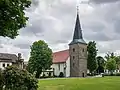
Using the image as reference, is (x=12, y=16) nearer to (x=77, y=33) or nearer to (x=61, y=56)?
(x=77, y=33)

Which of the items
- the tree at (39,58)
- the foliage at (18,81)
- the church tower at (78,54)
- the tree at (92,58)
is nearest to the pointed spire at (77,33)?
the church tower at (78,54)

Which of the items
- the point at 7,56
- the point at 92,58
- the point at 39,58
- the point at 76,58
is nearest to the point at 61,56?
the point at 76,58

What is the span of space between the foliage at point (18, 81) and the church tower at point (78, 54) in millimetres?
65601

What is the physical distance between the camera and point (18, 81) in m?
19.6

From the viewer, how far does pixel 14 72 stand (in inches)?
783

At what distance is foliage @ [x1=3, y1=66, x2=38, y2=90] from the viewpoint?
64.2ft

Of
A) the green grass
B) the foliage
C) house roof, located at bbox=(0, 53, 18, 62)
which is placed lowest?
the green grass

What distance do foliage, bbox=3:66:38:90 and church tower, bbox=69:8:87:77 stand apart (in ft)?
215

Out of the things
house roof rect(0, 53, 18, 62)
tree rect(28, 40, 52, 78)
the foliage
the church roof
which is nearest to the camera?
the foliage

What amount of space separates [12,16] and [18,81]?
5.27 metres

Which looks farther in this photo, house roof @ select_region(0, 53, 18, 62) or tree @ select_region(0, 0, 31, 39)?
house roof @ select_region(0, 53, 18, 62)

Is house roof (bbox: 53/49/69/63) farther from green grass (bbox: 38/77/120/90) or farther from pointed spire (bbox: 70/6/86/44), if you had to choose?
green grass (bbox: 38/77/120/90)

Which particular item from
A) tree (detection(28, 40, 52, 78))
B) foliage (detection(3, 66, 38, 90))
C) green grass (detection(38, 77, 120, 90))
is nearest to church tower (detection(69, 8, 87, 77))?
tree (detection(28, 40, 52, 78))

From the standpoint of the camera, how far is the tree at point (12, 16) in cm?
1609
